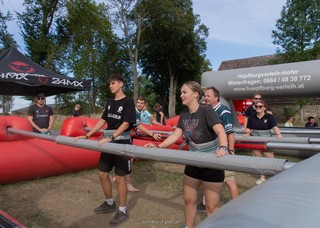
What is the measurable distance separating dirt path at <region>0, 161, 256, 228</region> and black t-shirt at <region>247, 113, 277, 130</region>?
104cm

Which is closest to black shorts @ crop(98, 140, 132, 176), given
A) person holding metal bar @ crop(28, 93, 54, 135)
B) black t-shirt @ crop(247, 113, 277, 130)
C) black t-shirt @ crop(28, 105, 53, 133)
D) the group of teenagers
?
the group of teenagers

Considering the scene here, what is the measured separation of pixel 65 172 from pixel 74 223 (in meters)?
2.28

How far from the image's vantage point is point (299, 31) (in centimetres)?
2647

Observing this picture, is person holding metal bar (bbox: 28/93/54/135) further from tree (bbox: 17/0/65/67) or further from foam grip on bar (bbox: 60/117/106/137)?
tree (bbox: 17/0/65/67)

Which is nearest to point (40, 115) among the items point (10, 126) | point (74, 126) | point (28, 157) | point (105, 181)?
point (74, 126)

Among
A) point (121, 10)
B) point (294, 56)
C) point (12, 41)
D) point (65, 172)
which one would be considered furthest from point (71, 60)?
point (65, 172)

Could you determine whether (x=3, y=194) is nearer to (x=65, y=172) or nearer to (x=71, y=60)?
(x=65, y=172)

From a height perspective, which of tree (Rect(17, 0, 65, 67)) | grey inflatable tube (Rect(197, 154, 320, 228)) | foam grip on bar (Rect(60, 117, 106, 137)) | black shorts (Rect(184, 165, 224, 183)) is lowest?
black shorts (Rect(184, 165, 224, 183))

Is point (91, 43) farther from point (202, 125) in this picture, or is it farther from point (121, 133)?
point (202, 125)

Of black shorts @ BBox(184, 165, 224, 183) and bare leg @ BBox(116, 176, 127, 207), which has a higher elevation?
black shorts @ BBox(184, 165, 224, 183)

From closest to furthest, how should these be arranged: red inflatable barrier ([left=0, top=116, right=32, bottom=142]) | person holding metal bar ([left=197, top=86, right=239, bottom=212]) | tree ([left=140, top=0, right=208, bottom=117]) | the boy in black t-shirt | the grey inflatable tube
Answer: the grey inflatable tube
person holding metal bar ([left=197, top=86, right=239, bottom=212])
the boy in black t-shirt
red inflatable barrier ([left=0, top=116, right=32, bottom=142])
tree ([left=140, top=0, right=208, bottom=117])

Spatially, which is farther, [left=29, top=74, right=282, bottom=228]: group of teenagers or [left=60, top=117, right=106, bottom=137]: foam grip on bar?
[left=60, top=117, right=106, bottom=137]: foam grip on bar

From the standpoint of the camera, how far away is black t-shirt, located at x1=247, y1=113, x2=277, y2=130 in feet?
16.0

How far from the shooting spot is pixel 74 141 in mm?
3020
